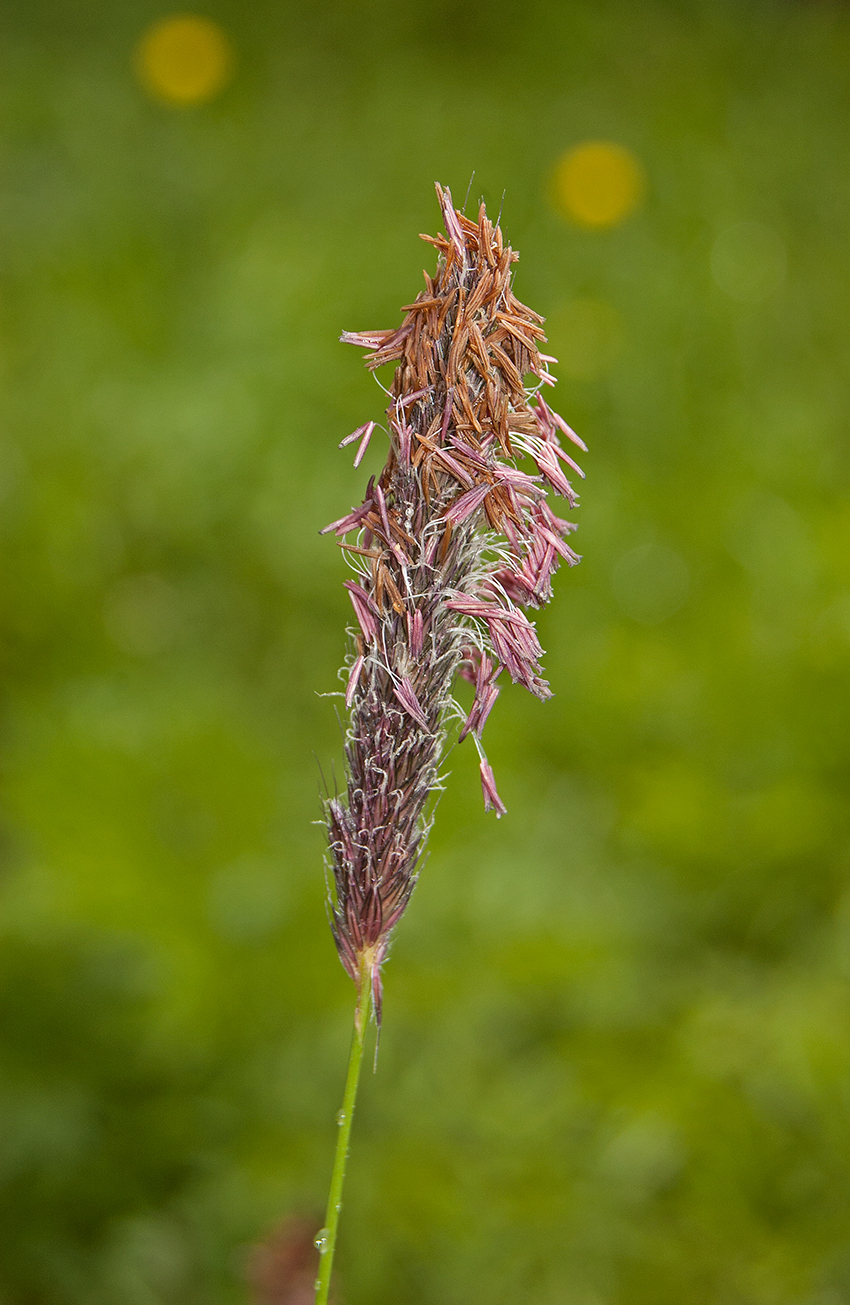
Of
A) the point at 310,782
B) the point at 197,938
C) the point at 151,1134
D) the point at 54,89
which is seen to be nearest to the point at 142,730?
the point at 310,782

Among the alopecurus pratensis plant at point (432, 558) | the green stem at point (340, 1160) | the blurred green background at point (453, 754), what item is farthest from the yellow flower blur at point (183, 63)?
the green stem at point (340, 1160)

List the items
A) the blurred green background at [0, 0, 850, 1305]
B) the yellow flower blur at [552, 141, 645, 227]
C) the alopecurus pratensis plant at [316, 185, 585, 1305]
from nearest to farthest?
1. the alopecurus pratensis plant at [316, 185, 585, 1305]
2. the blurred green background at [0, 0, 850, 1305]
3. the yellow flower blur at [552, 141, 645, 227]

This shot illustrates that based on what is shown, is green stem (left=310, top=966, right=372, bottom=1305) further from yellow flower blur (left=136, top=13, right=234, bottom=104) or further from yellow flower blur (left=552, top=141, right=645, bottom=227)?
yellow flower blur (left=136, top=13, right=234, bottom=104)

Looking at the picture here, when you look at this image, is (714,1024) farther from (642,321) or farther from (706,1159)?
(642,321)

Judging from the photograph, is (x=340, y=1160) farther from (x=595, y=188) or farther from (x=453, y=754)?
(x=595, y=188)

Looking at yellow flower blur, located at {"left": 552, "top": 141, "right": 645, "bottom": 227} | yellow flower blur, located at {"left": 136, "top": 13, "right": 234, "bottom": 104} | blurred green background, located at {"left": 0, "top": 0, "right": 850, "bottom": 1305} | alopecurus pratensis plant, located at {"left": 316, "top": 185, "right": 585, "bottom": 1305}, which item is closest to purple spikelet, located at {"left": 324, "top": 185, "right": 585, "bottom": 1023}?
alopecurus pratensis plant, located at {"left": 316, "top": 185, "right": 585, "bottom": 1305}

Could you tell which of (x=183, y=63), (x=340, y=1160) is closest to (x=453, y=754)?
(x=340, y=1160)

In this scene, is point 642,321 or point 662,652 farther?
point 642,321
